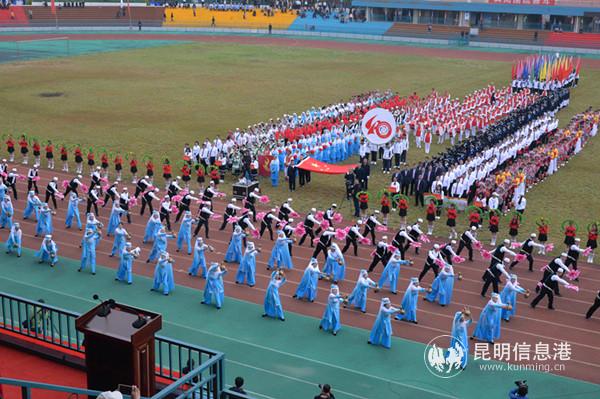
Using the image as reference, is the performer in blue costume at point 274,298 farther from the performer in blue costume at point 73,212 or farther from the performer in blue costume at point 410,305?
the performer in blue costume at point 73,212

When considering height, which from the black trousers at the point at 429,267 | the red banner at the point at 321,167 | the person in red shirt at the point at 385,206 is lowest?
the black trousers at the point at 429,267

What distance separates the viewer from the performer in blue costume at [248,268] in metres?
16.7

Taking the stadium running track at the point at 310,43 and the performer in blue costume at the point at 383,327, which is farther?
the stadium running track at the point at 310,43

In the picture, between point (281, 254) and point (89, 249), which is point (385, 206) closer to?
point (281, 254)

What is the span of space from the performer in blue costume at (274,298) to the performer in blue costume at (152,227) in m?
4.84

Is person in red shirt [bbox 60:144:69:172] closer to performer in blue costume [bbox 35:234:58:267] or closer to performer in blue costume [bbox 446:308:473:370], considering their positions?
performer in blue costume [bbox 35:234:58:267]

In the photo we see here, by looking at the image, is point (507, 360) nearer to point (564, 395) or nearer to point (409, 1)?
point (564, 395)

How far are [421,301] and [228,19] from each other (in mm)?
68482

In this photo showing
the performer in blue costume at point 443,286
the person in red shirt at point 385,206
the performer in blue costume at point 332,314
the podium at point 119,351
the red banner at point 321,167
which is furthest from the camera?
the red banner at point 321,167

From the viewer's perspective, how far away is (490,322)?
46.6ft

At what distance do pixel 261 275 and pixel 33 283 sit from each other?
5.28 metres

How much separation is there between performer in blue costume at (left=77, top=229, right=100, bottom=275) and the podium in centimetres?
903

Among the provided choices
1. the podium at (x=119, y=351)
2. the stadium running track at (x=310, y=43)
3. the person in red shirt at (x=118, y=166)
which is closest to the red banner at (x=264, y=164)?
the person in red shirt at (x=118, y=166)

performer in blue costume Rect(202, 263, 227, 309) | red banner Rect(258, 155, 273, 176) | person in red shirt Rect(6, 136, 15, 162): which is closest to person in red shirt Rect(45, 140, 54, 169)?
person in red shirt Rect(6, 136, 15, 162)
